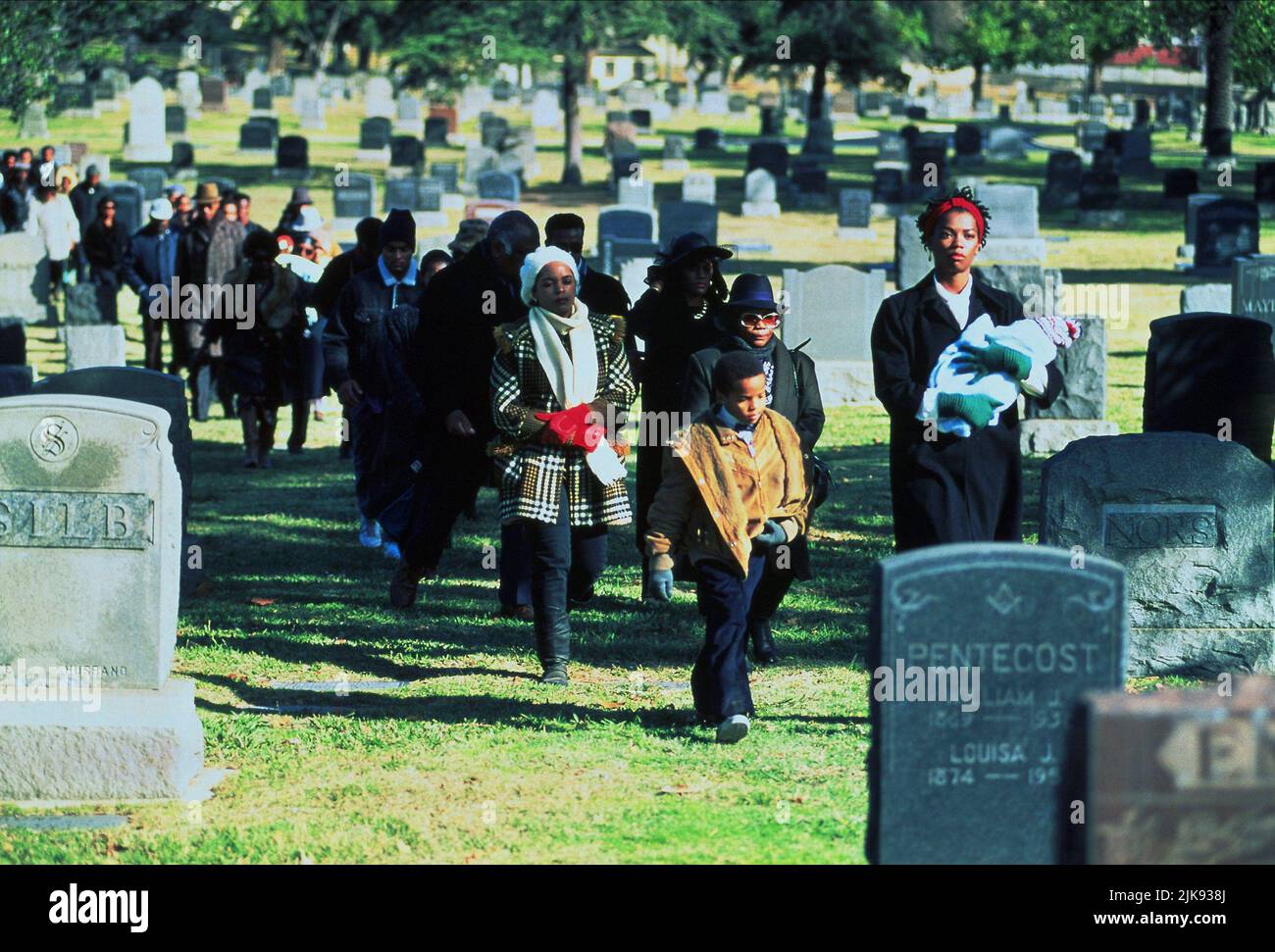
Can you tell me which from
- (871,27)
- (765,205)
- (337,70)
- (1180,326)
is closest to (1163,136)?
(871,27)

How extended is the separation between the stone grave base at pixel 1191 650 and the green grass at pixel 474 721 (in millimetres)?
144

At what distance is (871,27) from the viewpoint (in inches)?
2012

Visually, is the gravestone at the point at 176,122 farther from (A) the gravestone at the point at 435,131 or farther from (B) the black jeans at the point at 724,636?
(B) the black jeans at the point at 724,636

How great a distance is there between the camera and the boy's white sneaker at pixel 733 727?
27.5 feet

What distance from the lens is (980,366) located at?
321 inches

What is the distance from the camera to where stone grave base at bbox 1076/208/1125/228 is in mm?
37875

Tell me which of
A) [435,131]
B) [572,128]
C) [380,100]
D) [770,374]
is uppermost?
[380,100]

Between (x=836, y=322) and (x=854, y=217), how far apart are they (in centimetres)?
1751

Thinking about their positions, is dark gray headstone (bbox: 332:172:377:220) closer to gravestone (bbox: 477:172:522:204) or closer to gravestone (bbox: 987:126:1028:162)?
gravestone (bbox: 477:172:522:204)

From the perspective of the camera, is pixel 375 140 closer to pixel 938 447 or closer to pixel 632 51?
pixel 938 447

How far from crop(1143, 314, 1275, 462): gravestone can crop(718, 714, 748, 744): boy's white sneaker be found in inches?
188

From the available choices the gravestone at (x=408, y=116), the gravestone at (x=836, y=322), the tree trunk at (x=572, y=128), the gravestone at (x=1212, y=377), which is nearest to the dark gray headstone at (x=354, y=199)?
→ the tree trunk at (x=572, y=128)

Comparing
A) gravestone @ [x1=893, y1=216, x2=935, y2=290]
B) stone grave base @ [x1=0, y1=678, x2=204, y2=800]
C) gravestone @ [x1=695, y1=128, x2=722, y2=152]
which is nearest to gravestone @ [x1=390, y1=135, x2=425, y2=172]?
gravestone @ [x1=695, y1=128, x2=722, y2=152]

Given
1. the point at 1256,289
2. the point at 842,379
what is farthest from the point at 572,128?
the point at 1256,289
